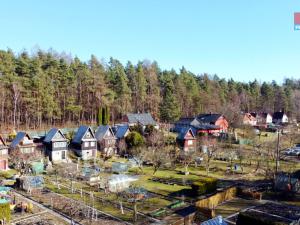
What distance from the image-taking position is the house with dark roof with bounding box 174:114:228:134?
213ft

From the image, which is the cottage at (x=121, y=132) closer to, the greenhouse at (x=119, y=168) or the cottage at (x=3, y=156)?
the greenhouse at (x=119, y=168)

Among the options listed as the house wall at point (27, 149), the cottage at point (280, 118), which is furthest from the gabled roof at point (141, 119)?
the cottage at point (280, 118)

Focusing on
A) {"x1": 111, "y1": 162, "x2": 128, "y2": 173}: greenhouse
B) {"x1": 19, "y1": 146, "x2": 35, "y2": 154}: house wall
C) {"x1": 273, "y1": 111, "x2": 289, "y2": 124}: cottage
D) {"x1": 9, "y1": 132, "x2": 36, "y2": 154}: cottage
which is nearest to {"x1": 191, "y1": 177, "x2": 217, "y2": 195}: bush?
{"x1": 111, "y1": 162, "x2": 128, "y2": 173}: greenhouse

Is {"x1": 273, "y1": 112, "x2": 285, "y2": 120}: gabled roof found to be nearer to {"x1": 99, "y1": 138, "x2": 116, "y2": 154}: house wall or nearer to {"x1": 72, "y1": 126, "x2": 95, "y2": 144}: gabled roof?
{"x1": 99, "y1": 138, "x2": 116, "y2": 154}: house wall

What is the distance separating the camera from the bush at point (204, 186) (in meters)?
29.7

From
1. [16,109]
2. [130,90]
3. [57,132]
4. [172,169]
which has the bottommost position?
[172,169]

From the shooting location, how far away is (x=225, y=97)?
99.1 meters

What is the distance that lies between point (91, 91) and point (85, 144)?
22.9 m

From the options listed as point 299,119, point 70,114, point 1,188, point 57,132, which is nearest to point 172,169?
point 57,132

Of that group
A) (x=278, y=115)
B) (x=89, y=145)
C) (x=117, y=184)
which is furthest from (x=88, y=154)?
(x=278, y=115)

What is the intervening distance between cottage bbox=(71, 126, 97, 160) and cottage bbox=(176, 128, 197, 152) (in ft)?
46.1

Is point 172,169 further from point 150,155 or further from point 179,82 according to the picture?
point 179,82

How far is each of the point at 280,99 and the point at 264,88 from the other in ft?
20.7

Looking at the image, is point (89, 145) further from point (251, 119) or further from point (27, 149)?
point (251, 119)
